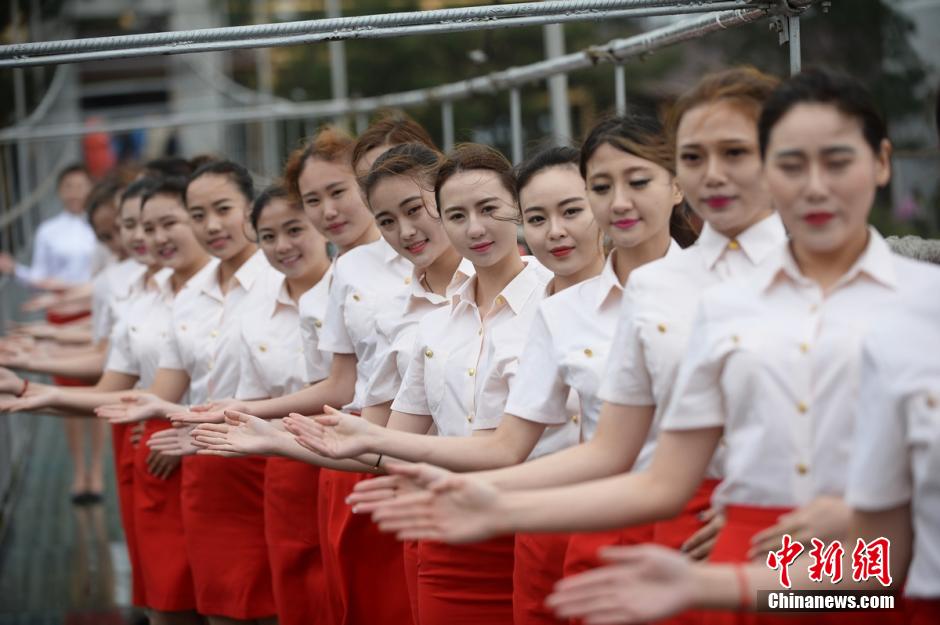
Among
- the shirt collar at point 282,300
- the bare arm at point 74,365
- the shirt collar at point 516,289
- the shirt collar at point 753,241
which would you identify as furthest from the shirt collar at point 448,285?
the bare arm at point 74,365

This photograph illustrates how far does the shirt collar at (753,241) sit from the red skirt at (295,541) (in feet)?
8.12

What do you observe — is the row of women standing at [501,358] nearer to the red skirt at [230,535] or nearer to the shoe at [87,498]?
the red skirt at [230,535]

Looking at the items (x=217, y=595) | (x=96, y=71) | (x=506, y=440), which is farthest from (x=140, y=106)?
(x=506, y=440)

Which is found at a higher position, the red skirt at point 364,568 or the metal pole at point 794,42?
the metal pole at point 794,42

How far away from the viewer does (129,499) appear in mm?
6457

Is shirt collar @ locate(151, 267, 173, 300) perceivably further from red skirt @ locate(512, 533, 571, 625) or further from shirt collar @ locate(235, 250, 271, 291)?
red skirt @ locate(512, 533, 571, 625)

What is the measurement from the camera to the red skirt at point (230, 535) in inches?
215

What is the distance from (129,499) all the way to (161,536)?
530 millimetres

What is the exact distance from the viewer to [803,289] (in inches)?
105

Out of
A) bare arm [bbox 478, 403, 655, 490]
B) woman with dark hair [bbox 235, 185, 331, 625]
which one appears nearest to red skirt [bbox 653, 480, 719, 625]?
bare arm [bbox 478, 403, 655, 490]

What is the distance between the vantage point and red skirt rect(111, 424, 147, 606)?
6.28 metres

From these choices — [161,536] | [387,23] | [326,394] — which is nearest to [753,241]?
[387,23]

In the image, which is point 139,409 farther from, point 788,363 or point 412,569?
point 788,363

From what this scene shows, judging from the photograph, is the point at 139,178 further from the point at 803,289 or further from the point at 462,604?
the point at 803,289
